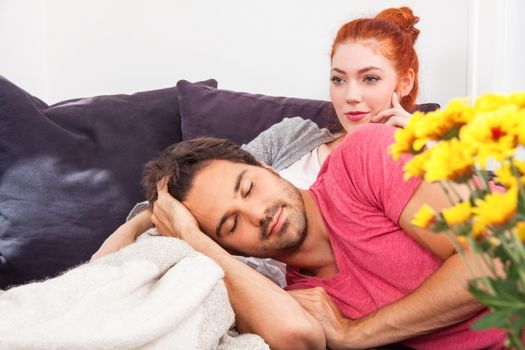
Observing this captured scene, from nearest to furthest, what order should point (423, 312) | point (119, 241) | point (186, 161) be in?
point (423, 312) → point (186, 161) → point (119, 241)

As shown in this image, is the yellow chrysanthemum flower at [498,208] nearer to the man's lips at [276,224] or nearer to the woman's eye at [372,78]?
the man's lips at [276,224]

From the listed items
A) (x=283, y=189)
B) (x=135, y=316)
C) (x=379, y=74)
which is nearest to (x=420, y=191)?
(x=283, y=189)

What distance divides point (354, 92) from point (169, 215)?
0.79 m

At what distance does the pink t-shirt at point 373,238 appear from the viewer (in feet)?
4.12

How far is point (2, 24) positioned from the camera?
2578 millimetres

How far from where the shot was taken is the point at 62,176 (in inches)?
75.7

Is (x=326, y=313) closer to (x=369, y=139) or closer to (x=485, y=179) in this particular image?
(x=369, y=139)

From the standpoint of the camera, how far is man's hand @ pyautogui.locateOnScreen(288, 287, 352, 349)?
1342mm

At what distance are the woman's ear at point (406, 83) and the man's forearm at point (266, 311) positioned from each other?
1.01 metres

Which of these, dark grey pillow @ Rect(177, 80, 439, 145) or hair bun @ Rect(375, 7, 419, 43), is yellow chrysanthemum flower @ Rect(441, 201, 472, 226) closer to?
dark grey pillow @ Rect(177, 80, 439, 145)

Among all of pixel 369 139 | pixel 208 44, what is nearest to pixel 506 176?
pixel 369 139

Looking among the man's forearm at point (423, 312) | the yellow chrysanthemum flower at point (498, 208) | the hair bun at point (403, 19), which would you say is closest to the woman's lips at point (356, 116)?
the hair bun at point (403, 19)

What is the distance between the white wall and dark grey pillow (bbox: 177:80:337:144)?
33 centimetres

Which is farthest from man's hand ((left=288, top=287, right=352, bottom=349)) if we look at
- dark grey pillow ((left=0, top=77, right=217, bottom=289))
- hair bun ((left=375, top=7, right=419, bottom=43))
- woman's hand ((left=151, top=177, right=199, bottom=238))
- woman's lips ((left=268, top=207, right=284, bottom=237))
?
hair bun ((left=375, top=7, right=419, bottom=43))
